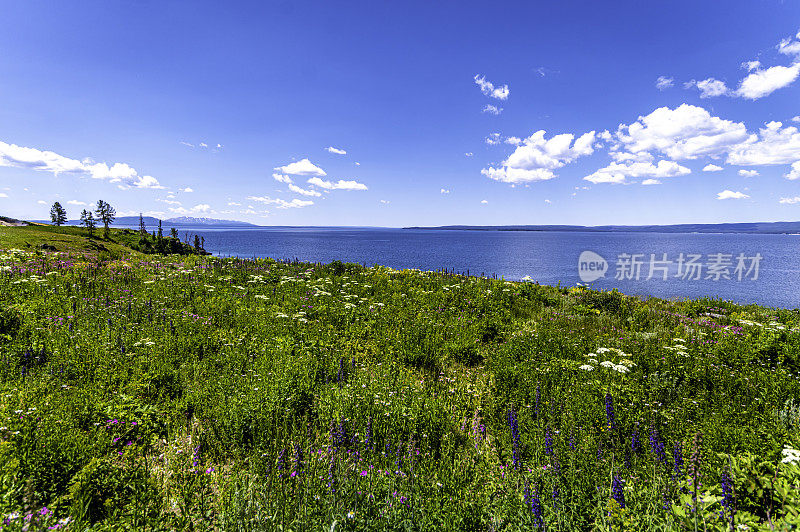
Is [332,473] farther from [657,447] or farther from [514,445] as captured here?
[657,447]

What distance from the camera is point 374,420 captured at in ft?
15.7

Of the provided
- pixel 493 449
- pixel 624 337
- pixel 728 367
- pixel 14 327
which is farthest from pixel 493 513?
pixel 14 327

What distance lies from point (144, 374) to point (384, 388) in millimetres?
4323

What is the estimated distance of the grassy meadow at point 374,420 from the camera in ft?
10.2

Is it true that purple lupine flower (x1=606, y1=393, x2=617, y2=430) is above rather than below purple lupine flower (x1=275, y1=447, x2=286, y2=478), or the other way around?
above

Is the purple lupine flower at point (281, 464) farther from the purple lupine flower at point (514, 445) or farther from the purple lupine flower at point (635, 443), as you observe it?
the purple lupine flower at point (635, 443)

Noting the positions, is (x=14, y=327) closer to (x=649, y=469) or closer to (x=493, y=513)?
(x=493, y=513)

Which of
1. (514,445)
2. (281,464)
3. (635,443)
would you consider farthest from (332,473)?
(635,443)

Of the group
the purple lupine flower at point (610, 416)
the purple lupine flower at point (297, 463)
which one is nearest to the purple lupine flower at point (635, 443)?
the purple lupine flower at point (610, 416)

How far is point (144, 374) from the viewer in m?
5.71

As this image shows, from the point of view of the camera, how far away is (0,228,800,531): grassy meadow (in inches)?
123

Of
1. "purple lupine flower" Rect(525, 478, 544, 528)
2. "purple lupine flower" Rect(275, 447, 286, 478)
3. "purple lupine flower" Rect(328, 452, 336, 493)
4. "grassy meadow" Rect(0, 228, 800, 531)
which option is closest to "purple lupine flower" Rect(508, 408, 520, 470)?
"grassy meadow" Rect(0, 228, 800, 531)

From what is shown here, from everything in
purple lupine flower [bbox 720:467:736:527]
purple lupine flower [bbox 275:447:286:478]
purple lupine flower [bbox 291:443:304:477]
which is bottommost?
purple lupine flower [bbox 275:447:286:478]

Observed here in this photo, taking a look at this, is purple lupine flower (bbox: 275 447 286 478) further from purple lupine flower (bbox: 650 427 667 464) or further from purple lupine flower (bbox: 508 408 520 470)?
purple lupine flower (bbox: 650 427 667 464)
